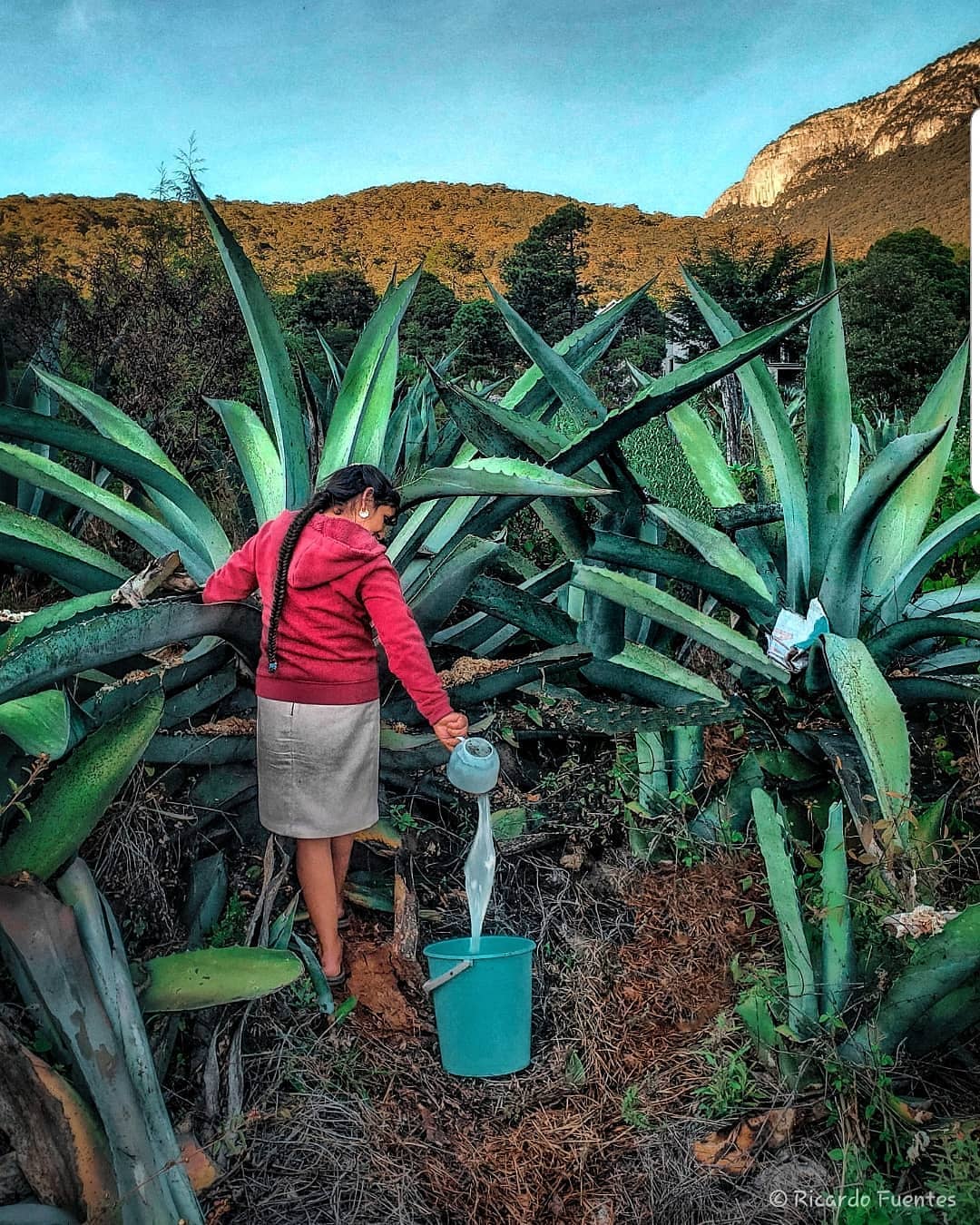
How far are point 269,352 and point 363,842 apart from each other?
1291mm

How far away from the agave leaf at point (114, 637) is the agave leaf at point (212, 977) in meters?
0.59

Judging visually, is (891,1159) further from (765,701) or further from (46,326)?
(46,326)

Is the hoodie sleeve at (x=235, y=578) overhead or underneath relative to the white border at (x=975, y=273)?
underneath

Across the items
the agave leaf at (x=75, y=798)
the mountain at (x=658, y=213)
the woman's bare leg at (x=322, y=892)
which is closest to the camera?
the agave leaf at (x=75, y=798)

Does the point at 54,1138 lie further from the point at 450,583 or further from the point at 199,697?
the point at 450,583

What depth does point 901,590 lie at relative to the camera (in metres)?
2.94

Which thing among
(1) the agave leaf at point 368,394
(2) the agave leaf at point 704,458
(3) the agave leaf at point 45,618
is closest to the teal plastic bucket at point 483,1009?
(3) the agave leaf at point 45,618

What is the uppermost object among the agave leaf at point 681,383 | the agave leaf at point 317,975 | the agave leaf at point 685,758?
the agave leaf at point 681,383

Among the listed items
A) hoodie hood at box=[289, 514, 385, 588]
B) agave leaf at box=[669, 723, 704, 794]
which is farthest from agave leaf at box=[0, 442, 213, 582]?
agave leaf at box=[669, 723, 704, 794]

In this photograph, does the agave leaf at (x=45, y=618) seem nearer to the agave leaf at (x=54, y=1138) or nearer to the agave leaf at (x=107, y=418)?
the agave leaf at (x=54, y=1138)

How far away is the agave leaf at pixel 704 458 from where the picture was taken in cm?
326

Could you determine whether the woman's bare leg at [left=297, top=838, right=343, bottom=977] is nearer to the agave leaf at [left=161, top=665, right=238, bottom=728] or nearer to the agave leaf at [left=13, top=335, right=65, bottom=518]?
the agave leaf at [left=161, top=665, right=238, bottom=728]

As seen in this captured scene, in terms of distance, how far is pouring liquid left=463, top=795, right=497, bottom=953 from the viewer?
2477 mm

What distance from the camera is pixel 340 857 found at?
2570 mm
